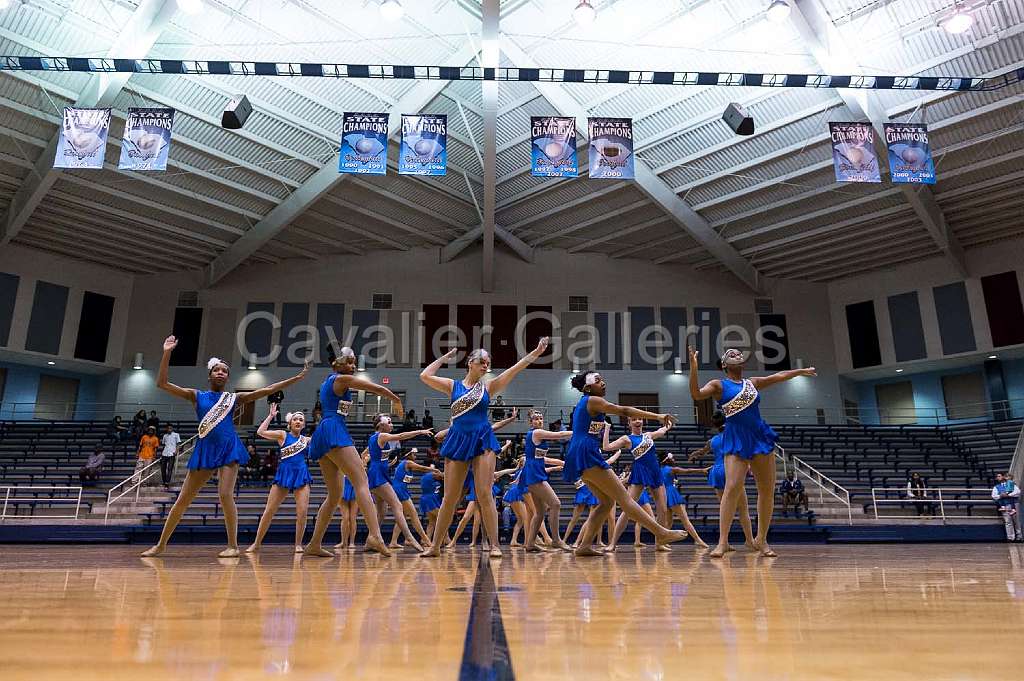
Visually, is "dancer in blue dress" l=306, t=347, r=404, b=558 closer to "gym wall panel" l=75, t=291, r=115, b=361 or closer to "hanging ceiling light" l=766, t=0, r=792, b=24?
"hanging ceiling light" l=766, t=0, r=792, b=24

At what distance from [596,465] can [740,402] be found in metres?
1.28

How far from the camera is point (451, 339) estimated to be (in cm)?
2538

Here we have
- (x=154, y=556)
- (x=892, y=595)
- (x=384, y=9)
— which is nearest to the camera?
(x=892, y=595)

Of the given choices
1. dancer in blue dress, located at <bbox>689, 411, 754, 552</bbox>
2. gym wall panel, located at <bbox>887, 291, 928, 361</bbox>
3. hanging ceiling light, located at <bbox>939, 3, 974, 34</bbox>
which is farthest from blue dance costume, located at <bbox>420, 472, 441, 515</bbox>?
gym wall panel, located at <bbox>887, 291, 928, 361</bbox>

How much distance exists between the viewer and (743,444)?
5348mm

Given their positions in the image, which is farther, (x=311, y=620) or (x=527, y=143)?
(x=527, y=143)

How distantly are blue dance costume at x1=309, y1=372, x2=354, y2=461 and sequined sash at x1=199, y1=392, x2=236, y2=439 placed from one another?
77 centimetres

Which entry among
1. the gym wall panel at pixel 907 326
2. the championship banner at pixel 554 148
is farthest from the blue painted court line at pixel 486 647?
the gym wall panel at pixel 907 326

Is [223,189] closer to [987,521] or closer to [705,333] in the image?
[705,333]

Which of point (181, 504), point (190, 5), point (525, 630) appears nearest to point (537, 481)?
point (181, 504)

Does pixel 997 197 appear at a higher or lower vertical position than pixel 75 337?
higher

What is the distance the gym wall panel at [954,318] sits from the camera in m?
Answer: 23.2

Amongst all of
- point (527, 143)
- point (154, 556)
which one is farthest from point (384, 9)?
point (154, 556)

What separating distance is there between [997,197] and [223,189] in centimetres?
2331
